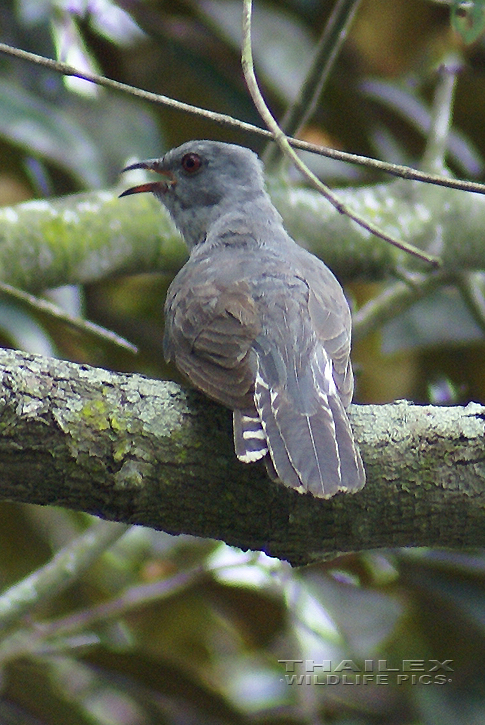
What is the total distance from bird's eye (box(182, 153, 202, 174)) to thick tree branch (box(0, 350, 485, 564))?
→ 1.89 m

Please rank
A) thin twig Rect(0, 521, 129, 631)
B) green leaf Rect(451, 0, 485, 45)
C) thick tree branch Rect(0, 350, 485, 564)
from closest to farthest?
thick tree branch Rect(0, 350, 485, 564), green leaf Rect(451, 0, 485, 45), thin twig Rect(0, 521, 129, 631)

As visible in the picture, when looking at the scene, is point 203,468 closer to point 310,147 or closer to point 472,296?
point 310,147

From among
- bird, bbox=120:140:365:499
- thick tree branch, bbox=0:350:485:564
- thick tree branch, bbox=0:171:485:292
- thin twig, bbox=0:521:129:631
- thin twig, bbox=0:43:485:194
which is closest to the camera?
thin twig, bbox=0:43:485:194

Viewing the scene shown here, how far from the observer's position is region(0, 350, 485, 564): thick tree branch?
2.27m

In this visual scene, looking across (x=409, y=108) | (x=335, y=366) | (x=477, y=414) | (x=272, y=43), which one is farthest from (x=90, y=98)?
(x=477, y=414)

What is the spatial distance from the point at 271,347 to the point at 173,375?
2478mm

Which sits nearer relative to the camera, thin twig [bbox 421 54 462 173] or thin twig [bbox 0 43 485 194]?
thin twig [bbox 0 43 485 194]

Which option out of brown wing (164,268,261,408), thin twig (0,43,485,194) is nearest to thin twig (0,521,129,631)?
brown wing (164,268,261,408)

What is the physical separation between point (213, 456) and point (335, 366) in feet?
1.93

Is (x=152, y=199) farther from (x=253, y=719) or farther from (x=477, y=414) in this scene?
(x=253, y=719)

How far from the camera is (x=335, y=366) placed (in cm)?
285

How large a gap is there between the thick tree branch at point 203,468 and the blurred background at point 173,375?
5.78 feet

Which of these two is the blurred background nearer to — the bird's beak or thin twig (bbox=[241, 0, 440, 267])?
the bird's beak

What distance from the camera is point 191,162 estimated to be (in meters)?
4.24
